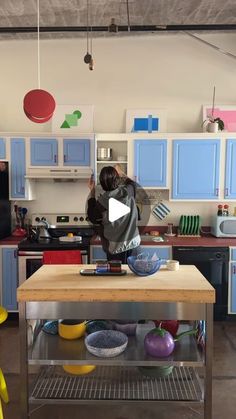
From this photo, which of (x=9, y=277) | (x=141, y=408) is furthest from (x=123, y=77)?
(x=141, y=408)

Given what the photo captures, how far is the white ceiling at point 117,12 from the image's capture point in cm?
358

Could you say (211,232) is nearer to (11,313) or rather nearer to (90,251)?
(90,251)

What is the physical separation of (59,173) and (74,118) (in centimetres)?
79

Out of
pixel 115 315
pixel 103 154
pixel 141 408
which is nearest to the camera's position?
pixel 115 315

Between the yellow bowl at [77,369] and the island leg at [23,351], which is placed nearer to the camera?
the island leg at [23,351]

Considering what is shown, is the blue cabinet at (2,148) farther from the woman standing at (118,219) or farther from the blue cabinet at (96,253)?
the woman standing at (118,219)

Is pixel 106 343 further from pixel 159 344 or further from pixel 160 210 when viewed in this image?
pixel 160 210

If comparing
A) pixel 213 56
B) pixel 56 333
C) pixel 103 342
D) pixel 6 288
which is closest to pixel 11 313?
pixel 6 288

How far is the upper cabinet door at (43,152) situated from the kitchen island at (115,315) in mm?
2041

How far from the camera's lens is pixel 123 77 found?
14.9ft

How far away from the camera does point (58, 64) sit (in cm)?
454

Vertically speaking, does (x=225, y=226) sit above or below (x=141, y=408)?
above

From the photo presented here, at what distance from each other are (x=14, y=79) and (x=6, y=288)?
2.56 m

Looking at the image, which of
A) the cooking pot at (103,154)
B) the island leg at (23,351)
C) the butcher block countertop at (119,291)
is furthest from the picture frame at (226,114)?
the island leg at (23,351)
